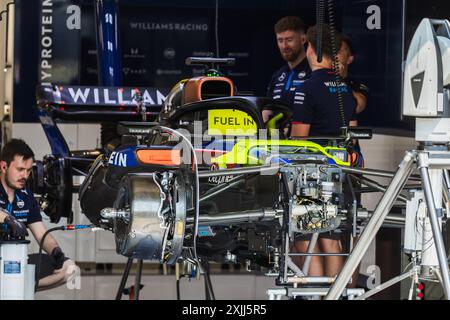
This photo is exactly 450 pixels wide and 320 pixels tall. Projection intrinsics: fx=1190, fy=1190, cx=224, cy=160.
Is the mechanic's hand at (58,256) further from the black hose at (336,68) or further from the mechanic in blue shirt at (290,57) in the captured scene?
the mechanic in blue shirt at (290,57)

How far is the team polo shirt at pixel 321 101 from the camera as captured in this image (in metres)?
8.06

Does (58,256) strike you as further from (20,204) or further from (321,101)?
(321,101)

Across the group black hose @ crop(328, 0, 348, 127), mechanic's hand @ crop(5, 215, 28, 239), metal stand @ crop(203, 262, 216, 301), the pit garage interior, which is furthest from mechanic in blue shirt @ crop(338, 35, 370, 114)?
mechanic's hand @ crop(5, 215, 28, 239)

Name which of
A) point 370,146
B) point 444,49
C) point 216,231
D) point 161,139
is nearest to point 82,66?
point 370,146

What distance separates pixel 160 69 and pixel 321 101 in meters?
2.78

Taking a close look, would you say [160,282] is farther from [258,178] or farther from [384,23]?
[258,178]

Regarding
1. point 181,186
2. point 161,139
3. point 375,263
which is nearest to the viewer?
point 181,186

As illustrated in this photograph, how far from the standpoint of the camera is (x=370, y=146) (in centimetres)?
955

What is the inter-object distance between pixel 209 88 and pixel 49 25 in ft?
10.4

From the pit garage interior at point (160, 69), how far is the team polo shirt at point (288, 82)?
0.72 metres

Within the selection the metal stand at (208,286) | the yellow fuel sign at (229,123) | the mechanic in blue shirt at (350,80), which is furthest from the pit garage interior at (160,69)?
the yellow fuel sign at (229,123)

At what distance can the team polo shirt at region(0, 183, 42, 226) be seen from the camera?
775cm

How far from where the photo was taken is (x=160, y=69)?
1054 cm

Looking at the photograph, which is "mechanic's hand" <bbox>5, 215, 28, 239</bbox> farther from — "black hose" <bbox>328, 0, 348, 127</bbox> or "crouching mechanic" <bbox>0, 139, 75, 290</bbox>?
"black hose" <bbox>328, 0, 348, 127</bbox>
